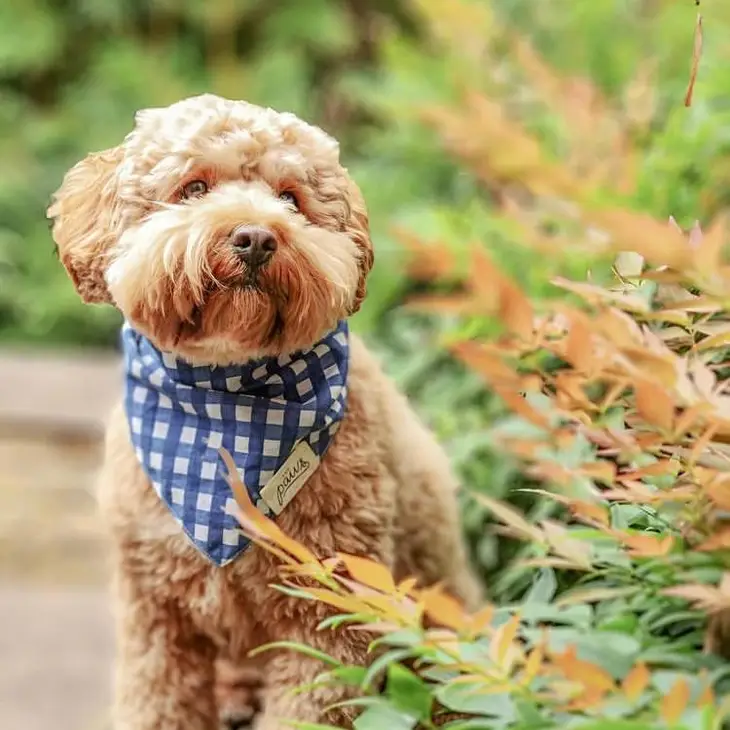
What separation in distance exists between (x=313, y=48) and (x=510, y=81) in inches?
75.0

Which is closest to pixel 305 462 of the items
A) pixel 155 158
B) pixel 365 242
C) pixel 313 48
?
pixel 365 242

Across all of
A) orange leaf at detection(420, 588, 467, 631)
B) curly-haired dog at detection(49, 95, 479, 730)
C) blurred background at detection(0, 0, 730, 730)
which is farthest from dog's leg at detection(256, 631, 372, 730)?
→ orange leaf at detection(420, 588, 467, 631)

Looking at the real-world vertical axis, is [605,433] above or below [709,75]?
below

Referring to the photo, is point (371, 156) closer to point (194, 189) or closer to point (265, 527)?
point (194, 189)

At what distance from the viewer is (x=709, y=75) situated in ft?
6.88

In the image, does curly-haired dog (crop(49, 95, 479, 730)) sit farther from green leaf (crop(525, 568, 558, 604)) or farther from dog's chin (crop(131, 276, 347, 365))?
green leaf (crop(525, 568, 558, 604))

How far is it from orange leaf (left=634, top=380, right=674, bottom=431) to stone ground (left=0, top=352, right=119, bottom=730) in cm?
157

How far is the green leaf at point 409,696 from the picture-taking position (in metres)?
1.03

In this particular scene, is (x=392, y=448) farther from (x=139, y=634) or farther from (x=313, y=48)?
(x=313, y=48)

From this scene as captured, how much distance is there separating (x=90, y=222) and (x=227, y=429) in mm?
320

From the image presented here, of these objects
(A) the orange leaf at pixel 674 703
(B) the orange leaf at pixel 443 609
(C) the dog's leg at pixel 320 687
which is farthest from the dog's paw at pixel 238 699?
(A) the orange leaf at pixel 674 703

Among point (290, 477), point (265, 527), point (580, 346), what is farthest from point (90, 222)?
point (580, 346)

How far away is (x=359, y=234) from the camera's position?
1401 millimetres

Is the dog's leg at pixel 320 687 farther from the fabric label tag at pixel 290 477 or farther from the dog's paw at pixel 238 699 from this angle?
the dog's paw at pixel 238 699
